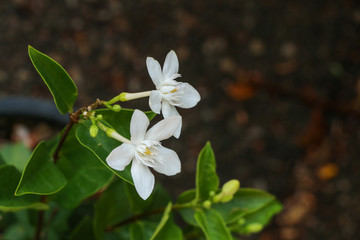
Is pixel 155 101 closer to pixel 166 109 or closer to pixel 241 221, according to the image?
pixel 166 109

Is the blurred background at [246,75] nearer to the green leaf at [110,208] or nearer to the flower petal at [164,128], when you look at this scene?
the green leaf at [110,208]

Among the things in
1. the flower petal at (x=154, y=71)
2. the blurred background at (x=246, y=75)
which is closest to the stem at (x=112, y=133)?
the flower petal at (x=154, y=71)

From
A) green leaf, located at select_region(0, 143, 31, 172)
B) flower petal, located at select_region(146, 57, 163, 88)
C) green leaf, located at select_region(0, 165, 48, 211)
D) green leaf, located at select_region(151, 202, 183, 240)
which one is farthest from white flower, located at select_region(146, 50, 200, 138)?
green leaf, located at select_region(0, 143, 31, 172)

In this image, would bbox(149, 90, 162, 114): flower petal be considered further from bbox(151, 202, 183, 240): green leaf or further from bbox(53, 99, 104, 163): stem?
bbox(151, 202, 183, 240): green leaf

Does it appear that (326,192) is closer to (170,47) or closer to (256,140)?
(256,140)

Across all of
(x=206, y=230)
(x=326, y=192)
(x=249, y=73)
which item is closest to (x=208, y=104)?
(x=249, y=73)

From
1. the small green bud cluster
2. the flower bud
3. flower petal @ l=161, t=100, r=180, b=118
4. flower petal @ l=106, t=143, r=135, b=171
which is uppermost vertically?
flower petal @ l=161, t=100, r=180, b=118

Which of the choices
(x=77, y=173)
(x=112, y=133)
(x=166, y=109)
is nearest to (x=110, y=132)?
(x=112, y=133)
